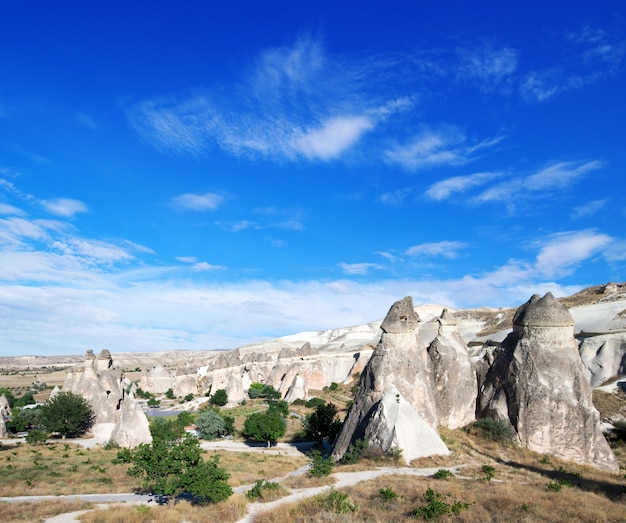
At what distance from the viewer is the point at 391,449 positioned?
16.5 metres

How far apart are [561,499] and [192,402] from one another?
2078 inches

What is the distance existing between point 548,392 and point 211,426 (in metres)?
23.9

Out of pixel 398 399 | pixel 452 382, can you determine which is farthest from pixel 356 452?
pixel 452 382

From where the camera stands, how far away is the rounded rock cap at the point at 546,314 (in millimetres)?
18344

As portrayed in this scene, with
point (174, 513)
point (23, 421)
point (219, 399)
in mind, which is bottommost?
point (23, 421)

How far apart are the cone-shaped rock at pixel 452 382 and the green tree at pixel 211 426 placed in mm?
18751

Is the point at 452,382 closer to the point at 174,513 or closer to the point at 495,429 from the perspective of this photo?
the point at 495,429

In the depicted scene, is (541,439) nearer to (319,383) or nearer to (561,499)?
(561,499)

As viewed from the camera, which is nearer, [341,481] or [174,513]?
[174,513]

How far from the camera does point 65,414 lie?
107 feet

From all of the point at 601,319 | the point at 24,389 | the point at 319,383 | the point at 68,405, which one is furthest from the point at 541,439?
the point at 24,389

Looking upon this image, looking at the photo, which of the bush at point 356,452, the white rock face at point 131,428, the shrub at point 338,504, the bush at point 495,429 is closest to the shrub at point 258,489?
the shrub at point 338,504

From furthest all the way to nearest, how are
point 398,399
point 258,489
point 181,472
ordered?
1. point 398,399
2. point 258,489
3. point 181,472

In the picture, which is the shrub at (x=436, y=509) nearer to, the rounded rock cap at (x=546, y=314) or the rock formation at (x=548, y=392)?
the rock formation at (x=548, y=392)
